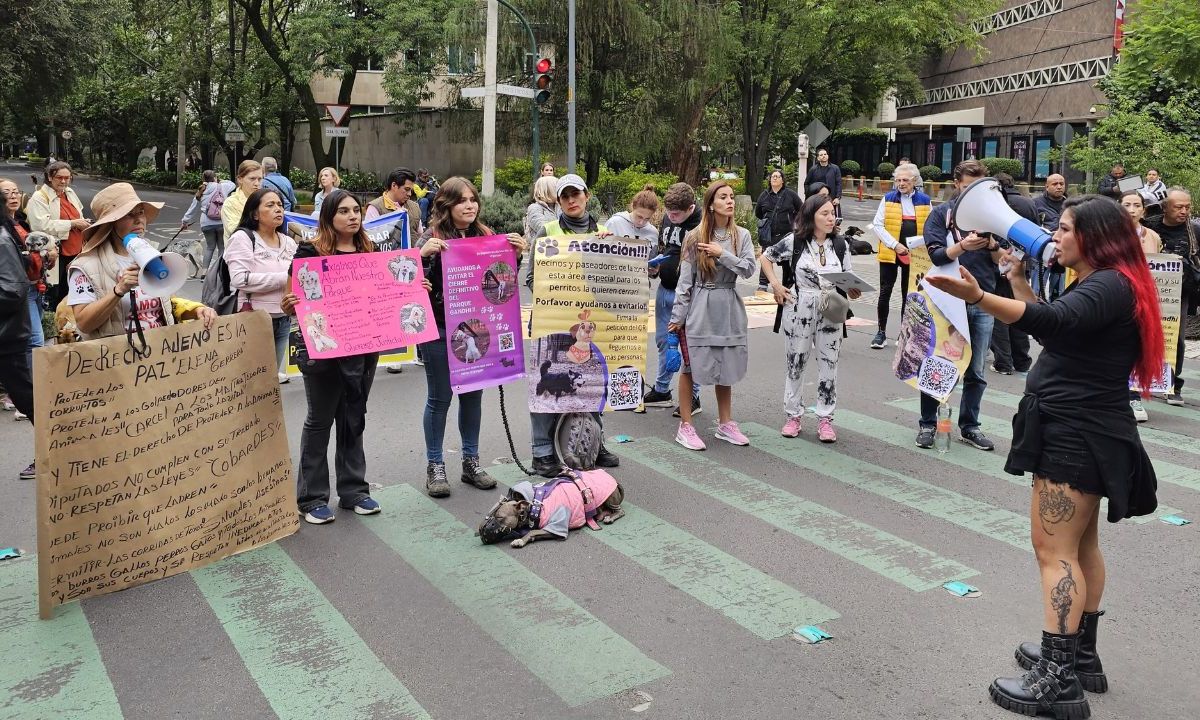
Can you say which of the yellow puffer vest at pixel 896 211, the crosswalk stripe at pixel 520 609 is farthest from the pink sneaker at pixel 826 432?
the yellow puffer vest at pixel 896 211

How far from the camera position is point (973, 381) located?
782cm

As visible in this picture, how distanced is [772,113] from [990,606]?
114ft

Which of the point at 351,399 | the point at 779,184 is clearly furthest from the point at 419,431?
the point at 779,184

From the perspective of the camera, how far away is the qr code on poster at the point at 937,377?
24.8 ft

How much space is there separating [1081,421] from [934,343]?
12.7 ft

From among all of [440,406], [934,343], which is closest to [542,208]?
[440,406]

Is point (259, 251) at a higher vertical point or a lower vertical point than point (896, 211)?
lower

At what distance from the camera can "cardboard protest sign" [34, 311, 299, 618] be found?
4797mm

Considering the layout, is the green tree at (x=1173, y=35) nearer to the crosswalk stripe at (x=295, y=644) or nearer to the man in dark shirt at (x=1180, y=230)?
the man in dark shirt at (x=1180, y=230)

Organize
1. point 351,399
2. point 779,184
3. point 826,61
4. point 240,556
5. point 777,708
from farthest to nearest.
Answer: point 826,61 < point 779,184 < point 351,399 < point 240,556 < point 777,708

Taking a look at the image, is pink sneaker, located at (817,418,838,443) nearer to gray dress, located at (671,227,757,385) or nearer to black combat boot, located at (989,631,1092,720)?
gray dress, located at (671,227,757,385)

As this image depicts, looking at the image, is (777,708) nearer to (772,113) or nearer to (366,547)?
(366,547)

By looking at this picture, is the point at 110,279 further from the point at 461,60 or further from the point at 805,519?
the point at 461,60

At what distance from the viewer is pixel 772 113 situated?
125 feet
